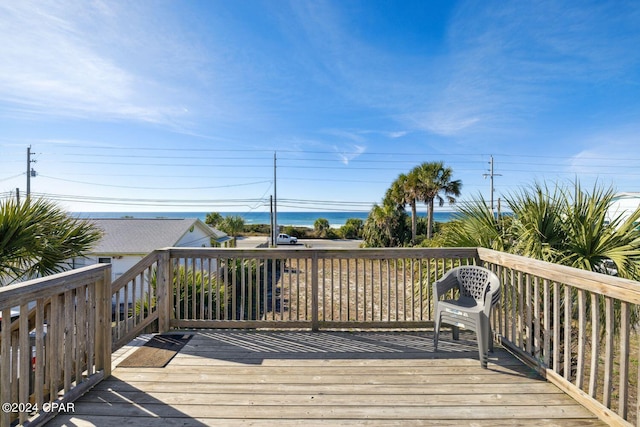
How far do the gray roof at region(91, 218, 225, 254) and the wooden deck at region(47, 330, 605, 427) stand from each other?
32.7ft

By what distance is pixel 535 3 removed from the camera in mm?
5516

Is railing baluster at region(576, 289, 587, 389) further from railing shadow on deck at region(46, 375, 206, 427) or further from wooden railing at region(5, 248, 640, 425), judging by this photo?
railing shadow on deck at region(46, 375, 206, 427)

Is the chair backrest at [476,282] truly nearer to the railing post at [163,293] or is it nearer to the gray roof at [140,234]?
the railing post at [163,293]

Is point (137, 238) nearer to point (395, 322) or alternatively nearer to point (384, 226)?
point (395, 322)

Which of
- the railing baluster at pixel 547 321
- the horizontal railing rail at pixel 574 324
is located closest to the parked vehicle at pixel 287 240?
the horizontal railing rail at pixel 574 324

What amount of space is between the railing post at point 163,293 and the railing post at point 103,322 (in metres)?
0.97

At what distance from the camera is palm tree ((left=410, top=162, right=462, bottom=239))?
57.0 feet

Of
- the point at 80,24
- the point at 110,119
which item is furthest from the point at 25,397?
the point at 110,119

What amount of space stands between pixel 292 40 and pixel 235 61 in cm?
181

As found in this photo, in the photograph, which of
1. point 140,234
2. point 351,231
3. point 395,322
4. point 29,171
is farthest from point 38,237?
point 351,231

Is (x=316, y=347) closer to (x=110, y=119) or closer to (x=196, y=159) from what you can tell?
(x=110, y=119)

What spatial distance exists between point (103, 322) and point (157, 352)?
2.30 ft

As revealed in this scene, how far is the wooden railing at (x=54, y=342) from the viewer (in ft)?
4.73

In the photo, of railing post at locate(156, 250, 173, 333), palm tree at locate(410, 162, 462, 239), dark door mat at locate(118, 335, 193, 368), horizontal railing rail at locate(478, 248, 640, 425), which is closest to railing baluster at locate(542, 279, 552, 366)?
horizontal railing rail at locate(478, 248, 640, 425)
